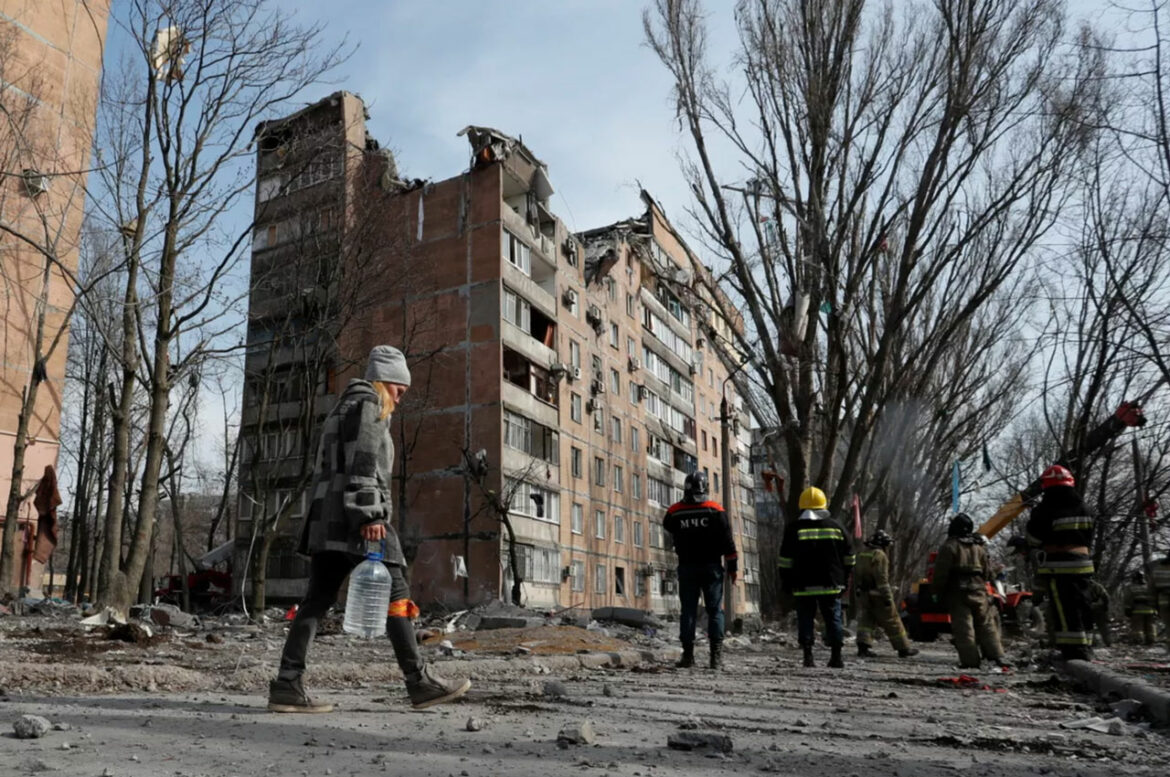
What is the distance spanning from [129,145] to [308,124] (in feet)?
19.9

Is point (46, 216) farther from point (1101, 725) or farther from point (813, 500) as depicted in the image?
point (1101, 725)

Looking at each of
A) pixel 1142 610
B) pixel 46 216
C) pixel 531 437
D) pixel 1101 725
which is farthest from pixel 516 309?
pixel 1101 725

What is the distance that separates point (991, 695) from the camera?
705cm

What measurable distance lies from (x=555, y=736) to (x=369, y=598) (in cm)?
175

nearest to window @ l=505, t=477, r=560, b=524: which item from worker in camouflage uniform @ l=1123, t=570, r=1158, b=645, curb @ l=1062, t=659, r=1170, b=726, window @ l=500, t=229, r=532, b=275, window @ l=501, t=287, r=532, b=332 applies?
window @ l=501, t=287, r=532, b=332

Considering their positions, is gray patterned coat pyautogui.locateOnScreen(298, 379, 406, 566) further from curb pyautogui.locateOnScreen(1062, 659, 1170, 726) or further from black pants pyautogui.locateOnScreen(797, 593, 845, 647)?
black pants pyautogui.locateOnScreen(797, 593, 845, 647)

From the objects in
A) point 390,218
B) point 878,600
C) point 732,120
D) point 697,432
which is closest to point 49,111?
point 390,218

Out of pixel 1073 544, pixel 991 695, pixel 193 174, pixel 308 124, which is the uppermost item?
pixel 308 124

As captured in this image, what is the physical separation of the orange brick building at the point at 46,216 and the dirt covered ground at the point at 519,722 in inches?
516

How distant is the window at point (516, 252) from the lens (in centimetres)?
3422

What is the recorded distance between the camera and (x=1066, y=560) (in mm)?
8914

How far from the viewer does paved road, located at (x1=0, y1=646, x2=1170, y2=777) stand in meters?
3.03

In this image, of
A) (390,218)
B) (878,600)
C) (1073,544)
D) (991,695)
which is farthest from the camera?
(390,218)

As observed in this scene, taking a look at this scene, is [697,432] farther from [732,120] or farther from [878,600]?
[878,600]
